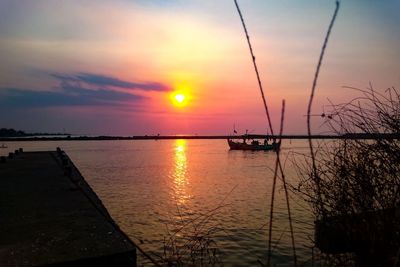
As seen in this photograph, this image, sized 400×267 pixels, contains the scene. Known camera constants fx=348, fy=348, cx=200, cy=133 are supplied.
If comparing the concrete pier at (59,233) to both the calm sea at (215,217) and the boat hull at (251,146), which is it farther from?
the boat hull at (251,146)

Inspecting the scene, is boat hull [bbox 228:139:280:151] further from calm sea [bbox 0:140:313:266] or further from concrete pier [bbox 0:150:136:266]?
concrete pier [bbox 0:150:136:266]

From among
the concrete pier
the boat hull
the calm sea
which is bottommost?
the calm sea

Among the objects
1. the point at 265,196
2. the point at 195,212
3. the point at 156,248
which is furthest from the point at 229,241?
the point at 265,196

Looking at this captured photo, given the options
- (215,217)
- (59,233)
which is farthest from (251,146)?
(59,233)

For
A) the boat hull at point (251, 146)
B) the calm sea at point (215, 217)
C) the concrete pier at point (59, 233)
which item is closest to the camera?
the concrete pier at point (59, 233)

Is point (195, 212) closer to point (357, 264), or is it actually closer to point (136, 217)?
point (136, 217)

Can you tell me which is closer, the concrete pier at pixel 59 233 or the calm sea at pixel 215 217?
the concrete pier at pixel 59 233

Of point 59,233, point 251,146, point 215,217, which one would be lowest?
point 215,217

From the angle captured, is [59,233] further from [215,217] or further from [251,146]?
[251,146]

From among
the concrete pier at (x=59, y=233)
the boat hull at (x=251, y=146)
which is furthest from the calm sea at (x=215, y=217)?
the boat hull at (x=251, y=146)

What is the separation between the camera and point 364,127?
448cm

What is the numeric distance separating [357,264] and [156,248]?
381 inches

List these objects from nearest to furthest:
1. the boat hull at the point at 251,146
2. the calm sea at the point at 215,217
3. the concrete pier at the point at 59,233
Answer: the concrete pier at the point at 59,233 → the calm sea at the point at 215,217 → the boat hull at the point at 251,146

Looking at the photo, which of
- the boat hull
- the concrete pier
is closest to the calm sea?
the concrete pier
